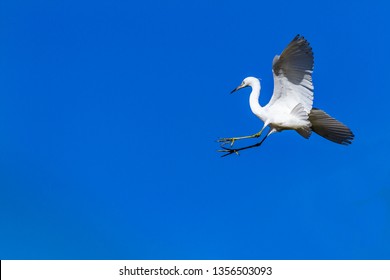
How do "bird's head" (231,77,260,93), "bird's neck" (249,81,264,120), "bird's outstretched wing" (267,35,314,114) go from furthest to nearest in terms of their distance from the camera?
1. "bird's head" (231,77,260,93)
2. "bird's neck" (249,81,264,120)
3. "bird's outstretched wing" (267,35,314,114)

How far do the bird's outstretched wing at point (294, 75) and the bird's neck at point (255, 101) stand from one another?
0.23 meters

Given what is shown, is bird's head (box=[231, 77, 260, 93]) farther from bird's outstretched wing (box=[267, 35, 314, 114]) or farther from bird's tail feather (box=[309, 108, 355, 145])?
bird's tail feather (box=[309, 108, 355, 145])

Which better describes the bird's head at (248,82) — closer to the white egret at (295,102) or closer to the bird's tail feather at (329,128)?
the white egret at (295,102)

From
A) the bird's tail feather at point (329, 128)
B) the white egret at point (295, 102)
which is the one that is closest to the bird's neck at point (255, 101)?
the white egret at point (295, 102)

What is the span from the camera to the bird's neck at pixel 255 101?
12453mm

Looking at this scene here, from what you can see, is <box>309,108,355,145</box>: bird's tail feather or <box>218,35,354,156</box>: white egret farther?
<box>309,108,355,145</box>: bird's tail feather

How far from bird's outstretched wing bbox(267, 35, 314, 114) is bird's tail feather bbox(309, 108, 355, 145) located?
0.41 m

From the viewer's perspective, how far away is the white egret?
38.4 feet

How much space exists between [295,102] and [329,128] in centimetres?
92

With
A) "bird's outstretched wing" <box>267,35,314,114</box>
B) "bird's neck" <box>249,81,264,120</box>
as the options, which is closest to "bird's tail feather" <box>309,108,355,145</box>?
"bird's outstretched wing" <box>267,35,314,114</box>

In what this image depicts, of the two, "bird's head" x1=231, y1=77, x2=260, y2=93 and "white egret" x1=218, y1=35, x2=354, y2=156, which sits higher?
"bird's head" x1=231, y1=77, x2=260, y2=93

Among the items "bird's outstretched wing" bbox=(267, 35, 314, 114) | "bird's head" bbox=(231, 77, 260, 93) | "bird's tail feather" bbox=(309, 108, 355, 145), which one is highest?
"bird's head" bbox=(231, 77, 260, 93)
